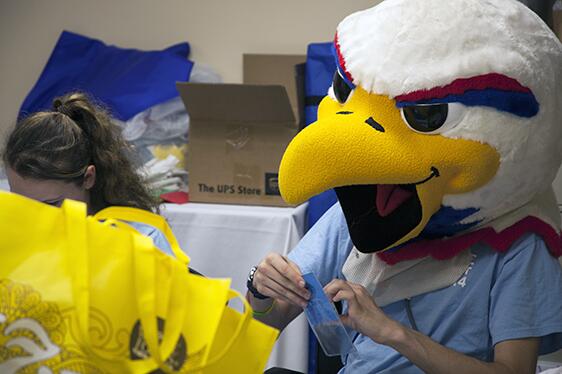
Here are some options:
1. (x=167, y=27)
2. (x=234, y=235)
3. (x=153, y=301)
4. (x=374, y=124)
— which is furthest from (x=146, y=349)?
(x=167, y=27)

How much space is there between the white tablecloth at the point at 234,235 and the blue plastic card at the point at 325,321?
1150mm

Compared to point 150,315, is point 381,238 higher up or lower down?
lower down

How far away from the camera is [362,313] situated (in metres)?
1.08

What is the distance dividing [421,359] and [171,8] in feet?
7.71

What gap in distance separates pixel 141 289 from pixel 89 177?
727 millimetres

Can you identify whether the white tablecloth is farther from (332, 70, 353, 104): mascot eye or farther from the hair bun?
(332, 70, 353, 104): mascot eye

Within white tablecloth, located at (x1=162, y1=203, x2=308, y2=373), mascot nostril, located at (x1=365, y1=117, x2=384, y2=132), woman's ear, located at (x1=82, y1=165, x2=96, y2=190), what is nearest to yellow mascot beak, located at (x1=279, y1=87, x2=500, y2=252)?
mascot nostril, located at (x1=365, y1=117, x2=384, y2=132)

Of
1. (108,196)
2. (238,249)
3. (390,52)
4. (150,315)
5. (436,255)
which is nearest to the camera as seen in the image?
(150,315)

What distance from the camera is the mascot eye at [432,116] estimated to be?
3.52 ft

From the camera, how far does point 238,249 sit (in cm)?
236

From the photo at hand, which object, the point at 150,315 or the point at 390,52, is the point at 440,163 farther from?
the point at 150,315

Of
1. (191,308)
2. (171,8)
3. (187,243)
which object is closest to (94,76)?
(171,8)

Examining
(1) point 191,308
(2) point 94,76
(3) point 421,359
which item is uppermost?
(1) point 191,308

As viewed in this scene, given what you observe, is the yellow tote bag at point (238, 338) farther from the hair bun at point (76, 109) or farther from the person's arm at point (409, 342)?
the hair bun at point (76, 109)
